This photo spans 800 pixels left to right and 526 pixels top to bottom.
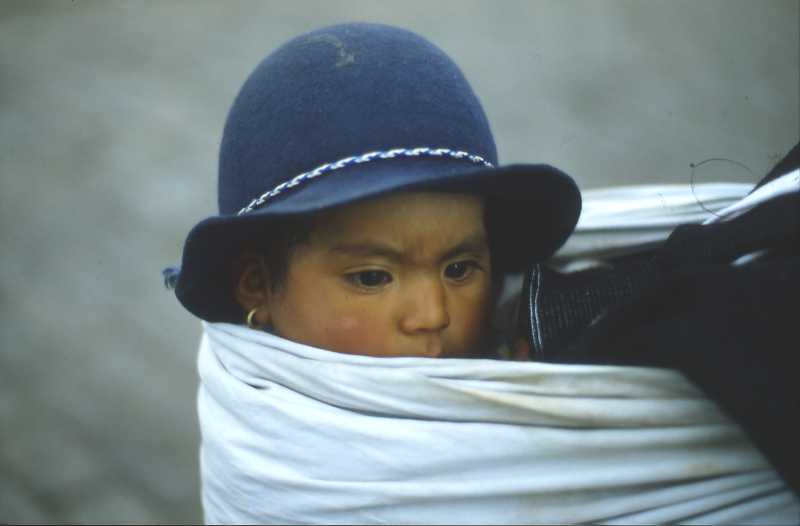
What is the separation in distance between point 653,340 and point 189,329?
121 centimetres

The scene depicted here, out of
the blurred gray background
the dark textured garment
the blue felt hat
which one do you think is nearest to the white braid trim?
the blue felt hat

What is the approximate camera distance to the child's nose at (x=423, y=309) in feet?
3.06

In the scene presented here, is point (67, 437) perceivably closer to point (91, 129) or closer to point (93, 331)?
point (93, 331)

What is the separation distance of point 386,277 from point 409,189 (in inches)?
5.9

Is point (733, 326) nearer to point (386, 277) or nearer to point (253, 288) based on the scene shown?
point (386, 277)

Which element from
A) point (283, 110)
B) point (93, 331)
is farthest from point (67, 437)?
point (283, 110)

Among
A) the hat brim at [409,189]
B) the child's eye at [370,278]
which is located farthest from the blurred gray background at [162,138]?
the child's eye at [370,278]

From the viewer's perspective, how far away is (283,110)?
951 mm

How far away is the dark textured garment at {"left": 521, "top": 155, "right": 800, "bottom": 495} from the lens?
0.64m

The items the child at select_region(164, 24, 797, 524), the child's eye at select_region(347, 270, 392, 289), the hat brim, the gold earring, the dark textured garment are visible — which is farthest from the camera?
→ the gold earring

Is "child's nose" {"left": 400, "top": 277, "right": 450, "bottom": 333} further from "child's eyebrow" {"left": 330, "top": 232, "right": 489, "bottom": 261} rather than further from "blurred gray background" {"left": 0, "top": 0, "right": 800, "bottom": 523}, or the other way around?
"blurred gray background" {"left": 0, "top": 0, "right": 800, "bottom": 523}

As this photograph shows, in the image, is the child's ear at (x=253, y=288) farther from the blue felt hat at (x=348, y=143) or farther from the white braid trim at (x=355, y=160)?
the white braid trim at (x=355, y=160)

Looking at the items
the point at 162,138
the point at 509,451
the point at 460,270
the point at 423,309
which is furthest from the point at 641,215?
the point at 162,138

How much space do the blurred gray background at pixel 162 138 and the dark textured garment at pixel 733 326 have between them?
0.83m
